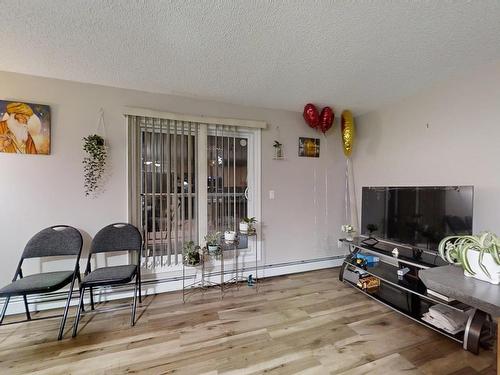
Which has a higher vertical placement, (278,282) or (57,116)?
(57,116)

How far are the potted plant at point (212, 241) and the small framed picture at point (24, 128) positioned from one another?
186 centimetres

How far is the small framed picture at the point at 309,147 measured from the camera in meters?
3.16

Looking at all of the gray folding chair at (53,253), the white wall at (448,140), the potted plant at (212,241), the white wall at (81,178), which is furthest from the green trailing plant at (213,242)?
the white wall at (448,140)

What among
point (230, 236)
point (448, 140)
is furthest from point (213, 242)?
point (448, 140)

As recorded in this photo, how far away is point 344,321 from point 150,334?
171cm

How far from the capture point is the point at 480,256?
0.98 meters

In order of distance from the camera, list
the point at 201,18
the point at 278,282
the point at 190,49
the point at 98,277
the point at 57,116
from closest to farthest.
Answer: the point at 201,18
the point at 190,49
the point at 98,277
the point at 57,116
the point at 278,282

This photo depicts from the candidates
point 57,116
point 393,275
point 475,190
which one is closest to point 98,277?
point 57,116

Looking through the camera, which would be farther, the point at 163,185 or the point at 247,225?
the point at 247,225

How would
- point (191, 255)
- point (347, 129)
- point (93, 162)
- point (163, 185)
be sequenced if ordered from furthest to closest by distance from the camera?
point (347, 129)
point (163, 185)
point (191, 255)
point (93, 162)

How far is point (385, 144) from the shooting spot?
2926mm

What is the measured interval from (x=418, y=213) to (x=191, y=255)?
7.92 feet

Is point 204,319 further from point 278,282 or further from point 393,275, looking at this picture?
point 393,275

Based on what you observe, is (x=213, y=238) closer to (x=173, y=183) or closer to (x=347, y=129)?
(x=173, y=183)
